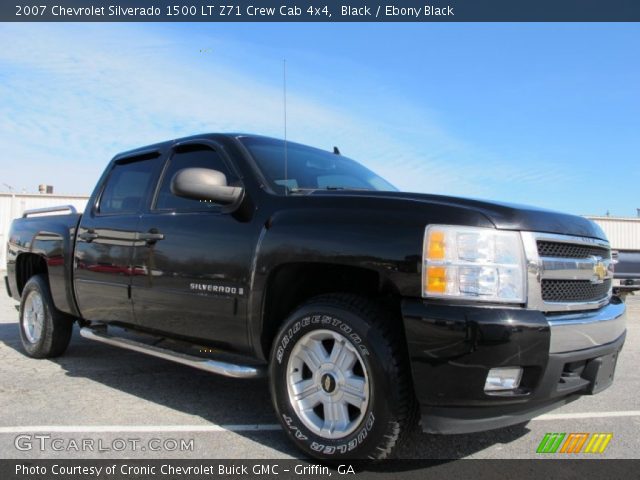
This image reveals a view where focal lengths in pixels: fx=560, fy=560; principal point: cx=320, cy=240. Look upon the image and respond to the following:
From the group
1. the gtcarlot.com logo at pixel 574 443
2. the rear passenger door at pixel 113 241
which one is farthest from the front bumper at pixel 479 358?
the rear passenger door at pixel 113 241

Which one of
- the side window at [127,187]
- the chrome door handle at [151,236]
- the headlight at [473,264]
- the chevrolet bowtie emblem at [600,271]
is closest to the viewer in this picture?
the headlight at [473,264]

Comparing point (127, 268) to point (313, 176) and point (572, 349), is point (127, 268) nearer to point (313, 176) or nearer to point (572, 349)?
point (313, 176)

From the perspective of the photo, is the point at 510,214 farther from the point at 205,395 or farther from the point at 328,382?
the point at 205,395

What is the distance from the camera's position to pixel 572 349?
2.80 m

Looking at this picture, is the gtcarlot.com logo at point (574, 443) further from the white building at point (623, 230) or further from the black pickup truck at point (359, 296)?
the white building at point (623, 230)

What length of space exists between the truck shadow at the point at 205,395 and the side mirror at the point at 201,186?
1.50m

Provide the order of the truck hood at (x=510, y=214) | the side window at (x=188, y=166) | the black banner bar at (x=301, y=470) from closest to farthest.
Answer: the truck hood at (x=510, y=214)
the black banner bar at (x=301, y=470)
the side window at (x=188, y=166)

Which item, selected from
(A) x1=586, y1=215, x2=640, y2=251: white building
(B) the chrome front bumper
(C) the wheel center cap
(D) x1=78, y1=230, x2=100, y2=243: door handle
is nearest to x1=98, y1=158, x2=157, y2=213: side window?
(D) x1=78, y1=230, x2=100, y2=243: door handle

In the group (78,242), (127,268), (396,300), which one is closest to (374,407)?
(396,300)

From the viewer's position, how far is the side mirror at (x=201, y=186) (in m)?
3.46

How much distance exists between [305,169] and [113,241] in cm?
171

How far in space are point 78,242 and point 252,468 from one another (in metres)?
2.96

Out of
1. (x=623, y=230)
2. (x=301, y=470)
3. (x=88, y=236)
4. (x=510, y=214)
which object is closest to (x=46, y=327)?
(x=88, y=236)

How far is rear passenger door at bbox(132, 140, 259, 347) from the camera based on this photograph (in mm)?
3539
